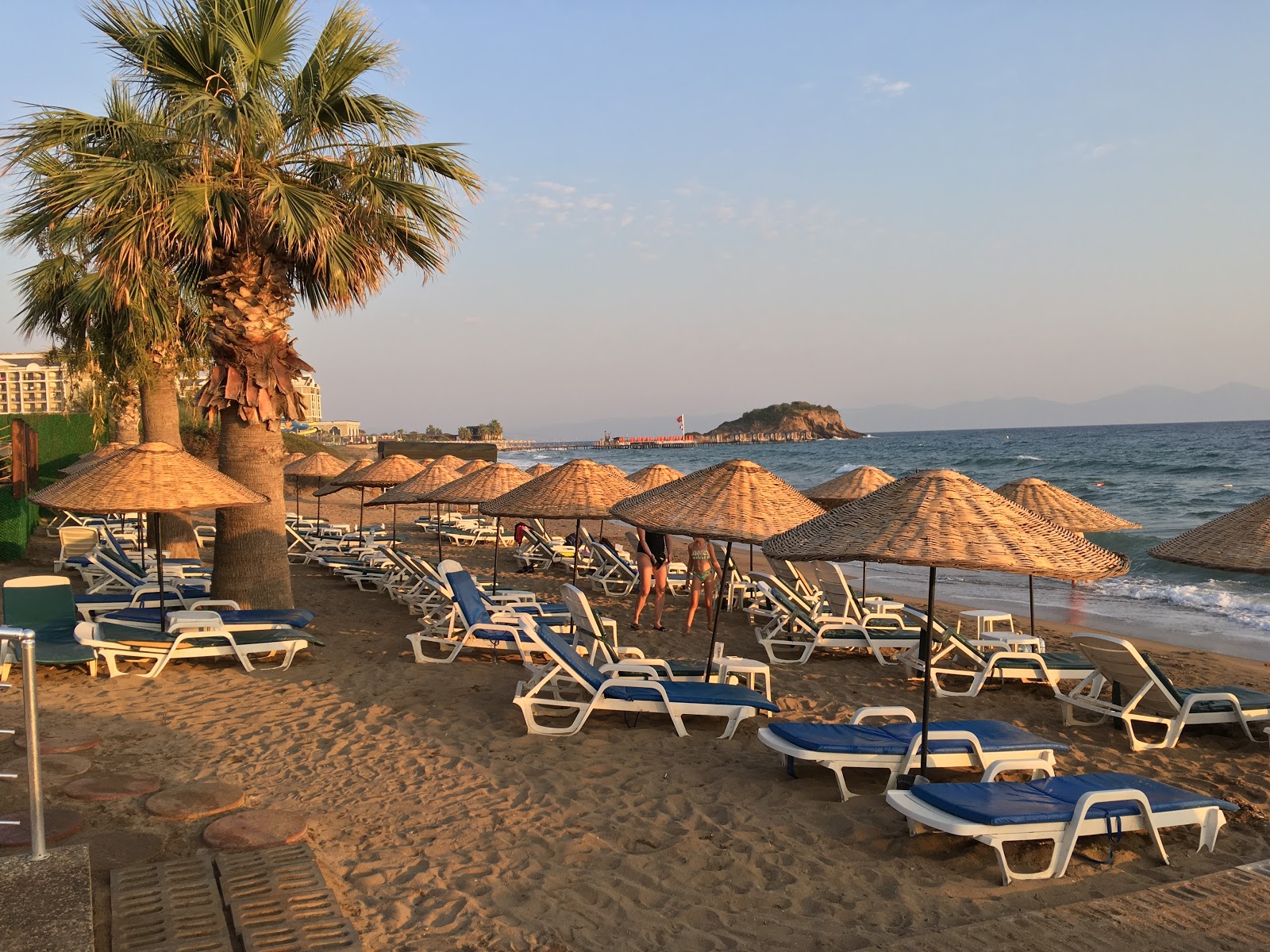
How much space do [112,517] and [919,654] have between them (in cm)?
1870

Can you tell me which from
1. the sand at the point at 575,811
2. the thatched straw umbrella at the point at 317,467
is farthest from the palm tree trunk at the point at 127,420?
the sand at the point at 575,811

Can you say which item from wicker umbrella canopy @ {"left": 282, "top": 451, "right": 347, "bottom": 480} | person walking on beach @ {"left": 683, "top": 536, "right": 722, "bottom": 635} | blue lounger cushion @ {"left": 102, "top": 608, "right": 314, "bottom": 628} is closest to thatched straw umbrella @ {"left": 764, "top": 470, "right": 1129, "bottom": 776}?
person walking on beach @ {"left": 683, "top": 536, "right": 722, "bottom": 635}

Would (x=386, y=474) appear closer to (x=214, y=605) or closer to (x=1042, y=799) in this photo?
(x=214, y=605)

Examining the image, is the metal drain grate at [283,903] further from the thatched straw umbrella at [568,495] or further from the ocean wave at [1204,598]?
the ocean wave at [1204,598]

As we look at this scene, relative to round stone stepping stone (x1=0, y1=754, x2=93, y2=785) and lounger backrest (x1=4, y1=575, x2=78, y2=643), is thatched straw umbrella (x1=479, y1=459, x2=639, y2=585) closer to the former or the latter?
lounger backrest (x1=4, y1=575, x2=78, y2=643)

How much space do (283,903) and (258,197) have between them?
6.82 m

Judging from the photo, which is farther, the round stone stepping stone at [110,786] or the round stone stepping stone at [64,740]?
the round stone stepping stone at [64,740]

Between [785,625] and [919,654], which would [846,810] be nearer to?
[919,654]

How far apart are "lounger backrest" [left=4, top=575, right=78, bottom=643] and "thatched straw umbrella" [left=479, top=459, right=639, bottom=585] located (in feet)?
12.3

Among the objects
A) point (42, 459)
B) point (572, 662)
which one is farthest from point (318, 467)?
point (572, 662)

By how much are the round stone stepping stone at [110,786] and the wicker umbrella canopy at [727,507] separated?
3.30 metres

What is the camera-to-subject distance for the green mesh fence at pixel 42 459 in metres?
13.2

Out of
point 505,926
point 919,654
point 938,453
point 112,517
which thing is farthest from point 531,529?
point 938,453

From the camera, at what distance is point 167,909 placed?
3361 mm
